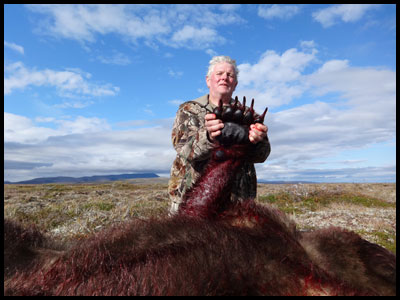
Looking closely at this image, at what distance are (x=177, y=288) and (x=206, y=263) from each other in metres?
0.30

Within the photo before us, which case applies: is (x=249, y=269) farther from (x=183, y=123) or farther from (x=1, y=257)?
(x=183, y=123)

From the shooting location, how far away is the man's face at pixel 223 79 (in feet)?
18.3

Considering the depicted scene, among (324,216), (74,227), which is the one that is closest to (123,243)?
(74,227)

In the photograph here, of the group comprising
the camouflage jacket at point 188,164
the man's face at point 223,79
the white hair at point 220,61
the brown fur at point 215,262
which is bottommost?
the brown fur at point 215,262

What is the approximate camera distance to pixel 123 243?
2750mm

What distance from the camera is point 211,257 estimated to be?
92.3 inches

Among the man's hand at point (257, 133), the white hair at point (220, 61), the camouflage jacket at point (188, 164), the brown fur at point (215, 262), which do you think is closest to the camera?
the brown fur at point (215, 262)

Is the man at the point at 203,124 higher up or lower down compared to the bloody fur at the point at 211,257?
higher up

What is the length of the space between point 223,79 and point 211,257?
381 centimetres

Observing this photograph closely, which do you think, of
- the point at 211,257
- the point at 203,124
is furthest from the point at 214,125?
the point at 203,124

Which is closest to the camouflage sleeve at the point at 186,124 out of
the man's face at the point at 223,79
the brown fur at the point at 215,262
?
the man's face at the point at 223,79

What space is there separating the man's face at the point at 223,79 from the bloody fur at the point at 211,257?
2807 millimetres

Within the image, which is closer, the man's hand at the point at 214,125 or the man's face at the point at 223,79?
the man's hand at the point at 214,125

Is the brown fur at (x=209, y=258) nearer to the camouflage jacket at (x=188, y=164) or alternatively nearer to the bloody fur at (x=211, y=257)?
the bloody fur at (x=211, y=257)
